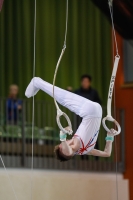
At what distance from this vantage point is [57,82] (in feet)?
41.7

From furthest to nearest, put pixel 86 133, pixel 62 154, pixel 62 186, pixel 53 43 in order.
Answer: pixel 53 43 < pixel 62 186 < pixel 86 133 < pixel 62 154

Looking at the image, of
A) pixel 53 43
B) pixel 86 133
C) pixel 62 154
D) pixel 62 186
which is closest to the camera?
pixel 62 154

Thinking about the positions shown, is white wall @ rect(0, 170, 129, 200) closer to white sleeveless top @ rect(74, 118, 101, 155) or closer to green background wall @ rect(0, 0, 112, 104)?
green background wall @ rect(0, 0, 112, 104)

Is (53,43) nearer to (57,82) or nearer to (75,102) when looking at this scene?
(57,82)

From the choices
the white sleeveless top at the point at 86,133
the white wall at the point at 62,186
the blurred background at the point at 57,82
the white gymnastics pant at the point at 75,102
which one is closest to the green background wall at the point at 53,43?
the blurred background at the point at 57,82

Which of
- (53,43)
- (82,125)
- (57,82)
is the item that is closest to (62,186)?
(57,82)

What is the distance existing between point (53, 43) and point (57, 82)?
673 millimetres

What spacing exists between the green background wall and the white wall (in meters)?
1.96

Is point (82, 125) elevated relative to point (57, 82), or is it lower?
lower

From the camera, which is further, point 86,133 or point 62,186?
point 62,186

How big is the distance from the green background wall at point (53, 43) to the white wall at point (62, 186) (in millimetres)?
1964

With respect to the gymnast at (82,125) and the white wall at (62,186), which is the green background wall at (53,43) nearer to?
the white wall at (62,186)

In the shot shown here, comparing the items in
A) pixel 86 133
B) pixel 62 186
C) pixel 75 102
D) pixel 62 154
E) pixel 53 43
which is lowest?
pixel 62 186

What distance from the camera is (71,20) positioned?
12766mm
